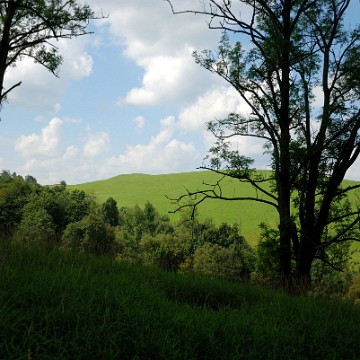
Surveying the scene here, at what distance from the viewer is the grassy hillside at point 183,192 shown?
86.2 m

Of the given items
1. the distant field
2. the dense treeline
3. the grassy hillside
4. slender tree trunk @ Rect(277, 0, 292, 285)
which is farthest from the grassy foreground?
the grassy hillside

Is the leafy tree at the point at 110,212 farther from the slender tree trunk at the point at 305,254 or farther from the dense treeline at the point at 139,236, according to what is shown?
the slender tree trunk at the point at 305,254

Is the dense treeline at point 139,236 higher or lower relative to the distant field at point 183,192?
lower

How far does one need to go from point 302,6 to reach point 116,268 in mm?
11153

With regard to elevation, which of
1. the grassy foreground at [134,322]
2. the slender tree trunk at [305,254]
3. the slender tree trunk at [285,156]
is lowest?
the grassy foreground at [134,322]

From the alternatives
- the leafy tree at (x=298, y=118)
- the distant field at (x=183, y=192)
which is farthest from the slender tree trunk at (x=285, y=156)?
the distant field at (x=183, y=192)

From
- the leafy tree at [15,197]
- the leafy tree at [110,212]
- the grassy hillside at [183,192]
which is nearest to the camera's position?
the leafy tree at [15,197]

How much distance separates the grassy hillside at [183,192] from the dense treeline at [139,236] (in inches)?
311

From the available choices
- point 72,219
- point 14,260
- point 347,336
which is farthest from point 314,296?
point 72,219

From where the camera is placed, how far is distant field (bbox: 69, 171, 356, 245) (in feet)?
282

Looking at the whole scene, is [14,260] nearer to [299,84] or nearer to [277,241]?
[277,241]

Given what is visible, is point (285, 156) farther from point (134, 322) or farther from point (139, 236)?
point (139, 236)

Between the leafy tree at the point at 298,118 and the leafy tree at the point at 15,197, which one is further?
the leafy tree at the point at 15,197

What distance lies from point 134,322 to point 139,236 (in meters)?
83.9
